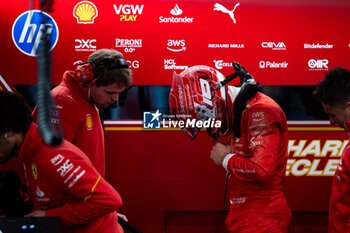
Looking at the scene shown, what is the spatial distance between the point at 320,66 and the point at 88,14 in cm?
155

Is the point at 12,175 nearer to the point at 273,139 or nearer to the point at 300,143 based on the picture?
the point at 273,139

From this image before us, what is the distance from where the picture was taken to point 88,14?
2.33m

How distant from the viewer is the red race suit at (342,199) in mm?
1459

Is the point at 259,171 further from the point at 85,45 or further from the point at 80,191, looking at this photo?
the point at 85,45

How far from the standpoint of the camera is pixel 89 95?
168 cm

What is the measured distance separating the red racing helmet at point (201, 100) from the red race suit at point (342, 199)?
556 mm

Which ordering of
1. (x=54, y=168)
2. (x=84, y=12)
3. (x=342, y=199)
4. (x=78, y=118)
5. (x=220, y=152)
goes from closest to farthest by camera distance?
(x=54, y=168), (x=342, y=199), (x=78, y=118), (x=220, y=152), (x=84, y=12)

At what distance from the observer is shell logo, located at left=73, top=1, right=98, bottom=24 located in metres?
2.33

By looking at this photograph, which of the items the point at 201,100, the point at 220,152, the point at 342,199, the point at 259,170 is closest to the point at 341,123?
the point at 342,199

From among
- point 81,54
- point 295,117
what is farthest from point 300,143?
point 81,54

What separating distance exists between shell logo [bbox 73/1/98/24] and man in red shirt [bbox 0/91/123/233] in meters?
1.26

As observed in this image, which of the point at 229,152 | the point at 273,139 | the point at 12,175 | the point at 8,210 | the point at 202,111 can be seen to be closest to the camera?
the point at 8,210

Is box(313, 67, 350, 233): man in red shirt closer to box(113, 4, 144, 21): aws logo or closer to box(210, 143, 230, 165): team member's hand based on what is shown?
box(210, 143, 230, 165): team member's hand

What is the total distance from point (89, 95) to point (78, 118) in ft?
0.43
